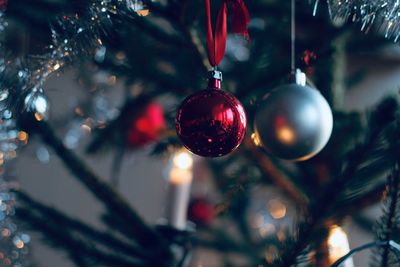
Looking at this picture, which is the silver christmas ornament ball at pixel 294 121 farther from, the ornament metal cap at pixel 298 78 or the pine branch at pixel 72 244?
the pine branch at pixel 72 244

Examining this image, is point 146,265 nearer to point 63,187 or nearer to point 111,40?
point 111,40

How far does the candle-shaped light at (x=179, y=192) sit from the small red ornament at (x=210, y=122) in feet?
1.31

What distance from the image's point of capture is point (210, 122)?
1.62 ft

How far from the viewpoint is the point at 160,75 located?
0.75m

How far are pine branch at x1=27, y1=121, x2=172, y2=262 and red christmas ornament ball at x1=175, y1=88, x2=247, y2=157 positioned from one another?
0.70ft

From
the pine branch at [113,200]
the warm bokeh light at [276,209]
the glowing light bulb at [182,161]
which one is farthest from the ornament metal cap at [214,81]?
the warm bokeh light at [276,209]

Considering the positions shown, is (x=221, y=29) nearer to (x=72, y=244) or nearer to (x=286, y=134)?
(x=286, y=134)

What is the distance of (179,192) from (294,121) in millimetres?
443

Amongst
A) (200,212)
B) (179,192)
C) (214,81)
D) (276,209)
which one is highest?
(276,209)

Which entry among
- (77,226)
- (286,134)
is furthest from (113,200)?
(286,134)

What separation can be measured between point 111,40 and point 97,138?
0.47 m

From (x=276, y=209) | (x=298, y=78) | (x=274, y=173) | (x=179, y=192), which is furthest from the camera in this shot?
(x=276, y=209)

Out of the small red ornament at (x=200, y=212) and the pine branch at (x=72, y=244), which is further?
the small red ornament at (x=200, y=212)

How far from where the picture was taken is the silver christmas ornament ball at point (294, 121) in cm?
58
